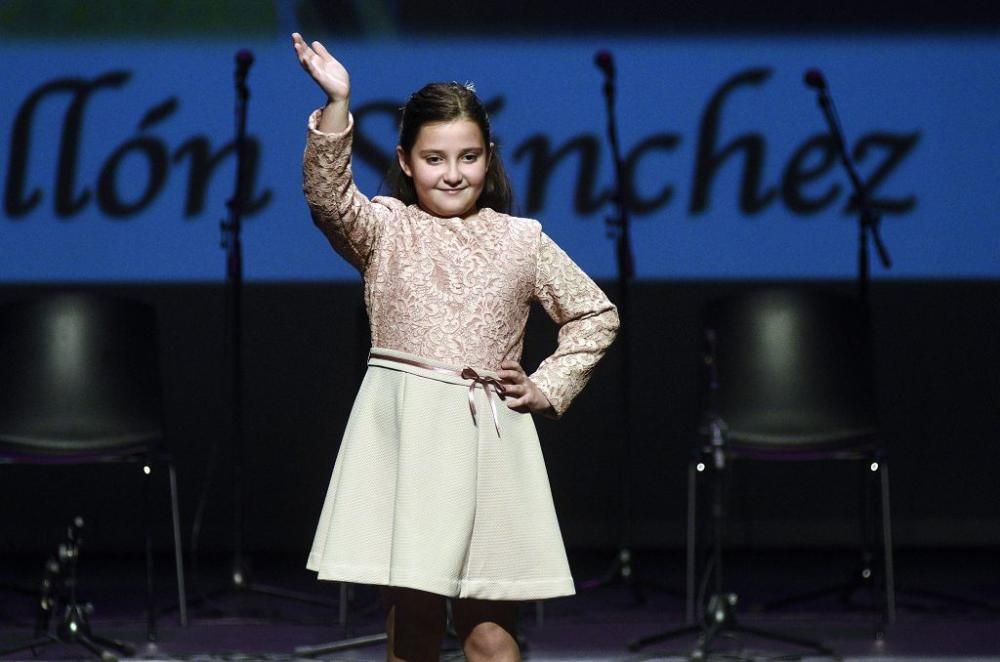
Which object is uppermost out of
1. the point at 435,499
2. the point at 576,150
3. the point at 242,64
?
the point at 242,64

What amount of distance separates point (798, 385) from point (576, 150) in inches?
45.2

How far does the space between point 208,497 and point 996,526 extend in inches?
105

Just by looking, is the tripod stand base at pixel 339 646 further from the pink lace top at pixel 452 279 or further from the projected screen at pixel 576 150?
the projected screen at pixel 576 150

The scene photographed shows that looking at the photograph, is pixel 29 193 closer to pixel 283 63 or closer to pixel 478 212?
pixel 283 63

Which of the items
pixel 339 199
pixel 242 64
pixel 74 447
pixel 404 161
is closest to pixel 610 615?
pixel 74 447

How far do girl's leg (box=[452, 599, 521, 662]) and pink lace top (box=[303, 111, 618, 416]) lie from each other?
322 millimetres

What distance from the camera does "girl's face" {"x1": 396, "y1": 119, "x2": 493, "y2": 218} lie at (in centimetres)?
226

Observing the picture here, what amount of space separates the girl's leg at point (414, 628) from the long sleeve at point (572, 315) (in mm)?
362

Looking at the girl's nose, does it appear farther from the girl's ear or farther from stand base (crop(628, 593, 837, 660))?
stand base (crop(628, 593, 837, 660))

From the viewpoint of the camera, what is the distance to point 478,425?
2242mm

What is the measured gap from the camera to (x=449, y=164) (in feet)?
7.43

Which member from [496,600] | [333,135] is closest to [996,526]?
[496,600]

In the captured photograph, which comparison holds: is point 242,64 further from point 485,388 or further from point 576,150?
point 485,388

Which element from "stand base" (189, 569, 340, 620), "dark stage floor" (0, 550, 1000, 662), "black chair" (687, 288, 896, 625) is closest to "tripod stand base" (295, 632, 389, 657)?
"dark stage floor" (0, 550, 1000, 662)
